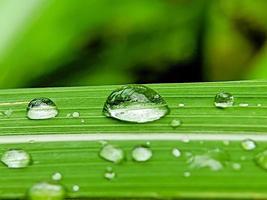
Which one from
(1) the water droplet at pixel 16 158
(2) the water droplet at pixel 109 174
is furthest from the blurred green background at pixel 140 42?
(2) the water droplet at pixel 109 174

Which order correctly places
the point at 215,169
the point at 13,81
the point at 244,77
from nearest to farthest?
the point at 215,169 < the point at 13,81 < the point at 244,77

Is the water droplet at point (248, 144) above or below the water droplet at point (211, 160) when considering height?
above

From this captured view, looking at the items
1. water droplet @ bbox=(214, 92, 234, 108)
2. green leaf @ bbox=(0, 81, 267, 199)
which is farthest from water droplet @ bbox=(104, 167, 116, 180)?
water droplet @ bbox=(214, 92, 234, 108)

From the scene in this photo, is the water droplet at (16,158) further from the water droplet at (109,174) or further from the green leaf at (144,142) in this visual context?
the water droplet at (109,174)

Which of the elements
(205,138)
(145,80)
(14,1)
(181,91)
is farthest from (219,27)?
(205,138)

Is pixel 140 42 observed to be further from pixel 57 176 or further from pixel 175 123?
pixel 57 176

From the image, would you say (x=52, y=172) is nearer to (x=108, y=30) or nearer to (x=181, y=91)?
(x=181, y=91)
